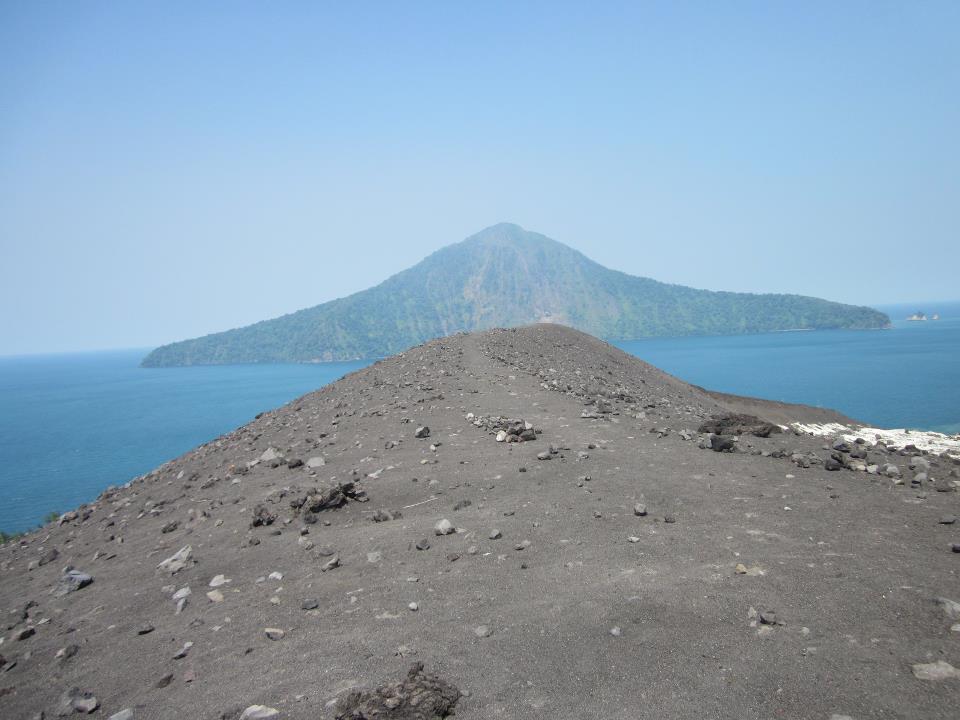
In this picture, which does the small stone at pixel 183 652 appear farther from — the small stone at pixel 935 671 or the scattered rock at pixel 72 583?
the small stone at pixel 935 671

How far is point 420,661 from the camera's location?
215 inches

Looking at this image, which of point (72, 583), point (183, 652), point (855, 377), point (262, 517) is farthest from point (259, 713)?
point (855, 377)

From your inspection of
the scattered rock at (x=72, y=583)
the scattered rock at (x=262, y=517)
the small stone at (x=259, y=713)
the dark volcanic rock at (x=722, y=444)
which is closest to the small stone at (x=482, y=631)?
the small stone at (x=259, y=713)

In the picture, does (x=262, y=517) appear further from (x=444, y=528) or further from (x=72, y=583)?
(x=444, y=528)

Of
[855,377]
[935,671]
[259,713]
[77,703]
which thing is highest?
[935,671]

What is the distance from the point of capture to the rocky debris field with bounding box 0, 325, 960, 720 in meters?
4.89

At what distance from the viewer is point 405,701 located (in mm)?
4766

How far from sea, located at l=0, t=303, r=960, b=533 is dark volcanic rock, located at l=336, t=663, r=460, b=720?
4145 cm

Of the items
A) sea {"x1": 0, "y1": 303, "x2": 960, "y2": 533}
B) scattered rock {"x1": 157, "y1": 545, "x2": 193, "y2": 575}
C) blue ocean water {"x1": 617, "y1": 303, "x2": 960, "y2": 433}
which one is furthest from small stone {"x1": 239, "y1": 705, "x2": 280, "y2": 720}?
blue ocean water {"x1": 617, "y1": 303, "x2": 960, "y2": 433}

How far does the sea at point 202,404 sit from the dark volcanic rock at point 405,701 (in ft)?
136

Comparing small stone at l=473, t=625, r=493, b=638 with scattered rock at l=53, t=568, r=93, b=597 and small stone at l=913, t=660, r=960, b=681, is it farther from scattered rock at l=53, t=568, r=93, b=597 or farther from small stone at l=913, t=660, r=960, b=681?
scattered rock at l=53, t=568, r=93, b=597

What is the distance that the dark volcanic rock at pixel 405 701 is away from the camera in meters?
4.68

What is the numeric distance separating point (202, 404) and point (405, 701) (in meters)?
114

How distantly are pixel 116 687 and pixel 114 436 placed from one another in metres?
82.0
